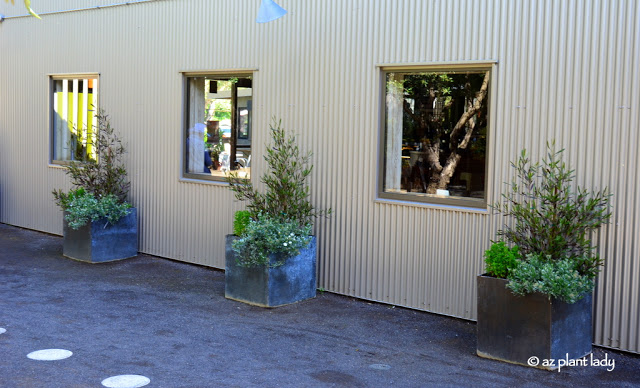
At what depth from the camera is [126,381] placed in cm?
522

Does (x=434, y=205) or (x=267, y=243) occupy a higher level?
(x=434, y=205)

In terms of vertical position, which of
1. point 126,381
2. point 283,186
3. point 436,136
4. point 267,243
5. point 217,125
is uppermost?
point 217,125

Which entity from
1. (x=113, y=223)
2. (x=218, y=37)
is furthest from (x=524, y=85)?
(x=113, y=223)

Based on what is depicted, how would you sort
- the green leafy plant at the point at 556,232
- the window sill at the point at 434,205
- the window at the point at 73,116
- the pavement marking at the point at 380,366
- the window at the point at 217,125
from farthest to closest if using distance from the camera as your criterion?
the window at the point at 73,116 < the window at the point at 217,125 < the window sill at the point at 434,205 < the pavement marking at the point at 380,366 < the green leafy plant at the point at 556,232

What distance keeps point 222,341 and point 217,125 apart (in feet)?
12.5

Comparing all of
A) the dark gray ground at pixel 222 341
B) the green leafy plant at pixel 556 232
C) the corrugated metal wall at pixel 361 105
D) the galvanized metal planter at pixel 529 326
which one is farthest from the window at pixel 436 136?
the galvanized metal planter at pixel 529 326

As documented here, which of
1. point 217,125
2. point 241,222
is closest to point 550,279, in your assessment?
point 241,222

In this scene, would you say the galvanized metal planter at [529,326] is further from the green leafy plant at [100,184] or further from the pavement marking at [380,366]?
the green leafy plant at [100,184]

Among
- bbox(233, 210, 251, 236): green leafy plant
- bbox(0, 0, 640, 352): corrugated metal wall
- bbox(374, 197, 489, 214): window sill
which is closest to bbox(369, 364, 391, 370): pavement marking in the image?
bbox(0, 0, 640, 352): corrugated metal wall

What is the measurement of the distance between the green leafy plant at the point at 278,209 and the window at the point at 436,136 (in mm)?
876

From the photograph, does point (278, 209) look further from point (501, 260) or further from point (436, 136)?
point (501, 260)

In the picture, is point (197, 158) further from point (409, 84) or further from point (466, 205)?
point (466, 205)

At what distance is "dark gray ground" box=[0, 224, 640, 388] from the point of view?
541 cm

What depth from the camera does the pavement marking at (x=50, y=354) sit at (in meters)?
5.69
